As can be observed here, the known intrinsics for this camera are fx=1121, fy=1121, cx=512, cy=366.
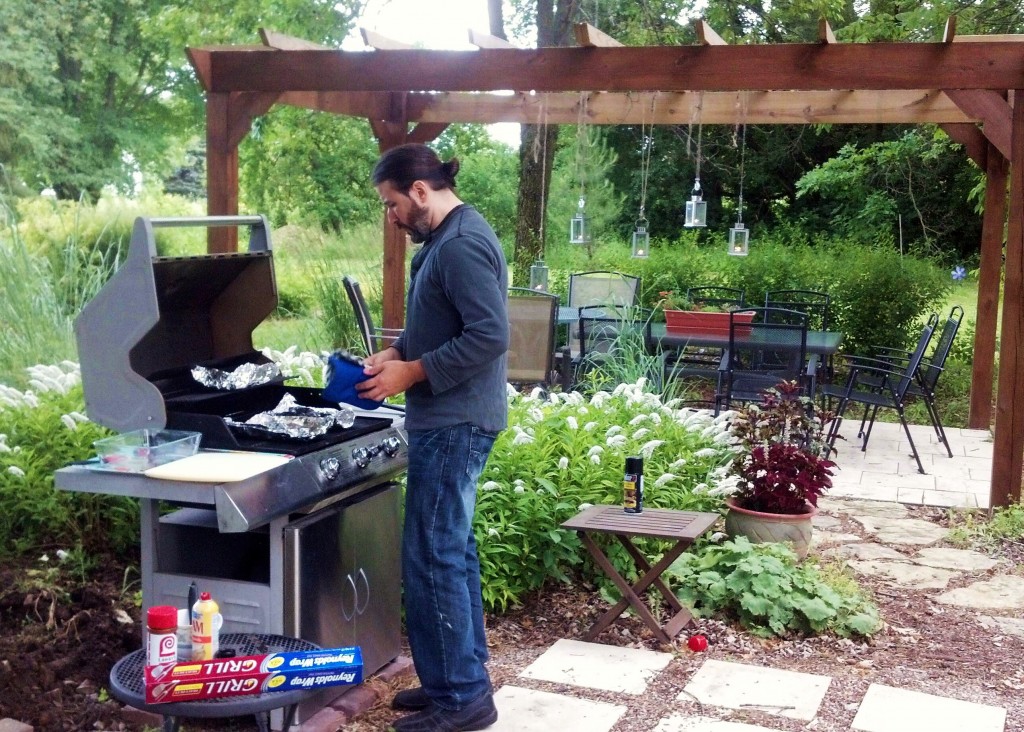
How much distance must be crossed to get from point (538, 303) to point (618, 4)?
933 cm

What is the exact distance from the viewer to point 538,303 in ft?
24.1

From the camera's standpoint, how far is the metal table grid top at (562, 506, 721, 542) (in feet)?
12.3

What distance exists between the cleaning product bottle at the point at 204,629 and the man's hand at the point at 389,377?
75cm

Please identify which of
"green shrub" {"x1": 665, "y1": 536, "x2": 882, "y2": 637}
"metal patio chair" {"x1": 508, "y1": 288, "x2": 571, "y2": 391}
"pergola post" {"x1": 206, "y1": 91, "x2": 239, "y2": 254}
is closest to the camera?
"green shrub" {"x1": 665, "y1": 536, "x2": 882, "y2": 637}

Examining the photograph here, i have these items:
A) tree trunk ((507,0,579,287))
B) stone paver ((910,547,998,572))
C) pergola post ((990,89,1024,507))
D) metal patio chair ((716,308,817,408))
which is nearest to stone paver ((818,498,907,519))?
pergola post ((990,89,1024,507))

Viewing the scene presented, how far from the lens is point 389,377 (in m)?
2.93

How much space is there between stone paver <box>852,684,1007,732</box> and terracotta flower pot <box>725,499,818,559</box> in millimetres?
1194

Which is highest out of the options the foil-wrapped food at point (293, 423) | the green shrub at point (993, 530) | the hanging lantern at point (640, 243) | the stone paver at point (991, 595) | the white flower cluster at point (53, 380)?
the hanging lantern at point (640, 243)

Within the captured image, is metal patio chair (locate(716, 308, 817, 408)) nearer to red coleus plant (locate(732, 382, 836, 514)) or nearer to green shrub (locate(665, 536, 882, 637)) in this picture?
red coleus plant (locate(732, 382, 836, 514))

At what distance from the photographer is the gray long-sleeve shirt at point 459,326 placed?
289cm

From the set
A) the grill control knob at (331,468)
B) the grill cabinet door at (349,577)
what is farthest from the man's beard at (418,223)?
the grill cabinet door at (349,577)

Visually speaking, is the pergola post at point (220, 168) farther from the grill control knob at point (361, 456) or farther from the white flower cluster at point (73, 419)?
the grill control knob at point (361, 456)

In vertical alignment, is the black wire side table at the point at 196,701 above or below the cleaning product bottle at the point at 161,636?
below

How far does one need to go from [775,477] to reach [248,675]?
9.72ft
